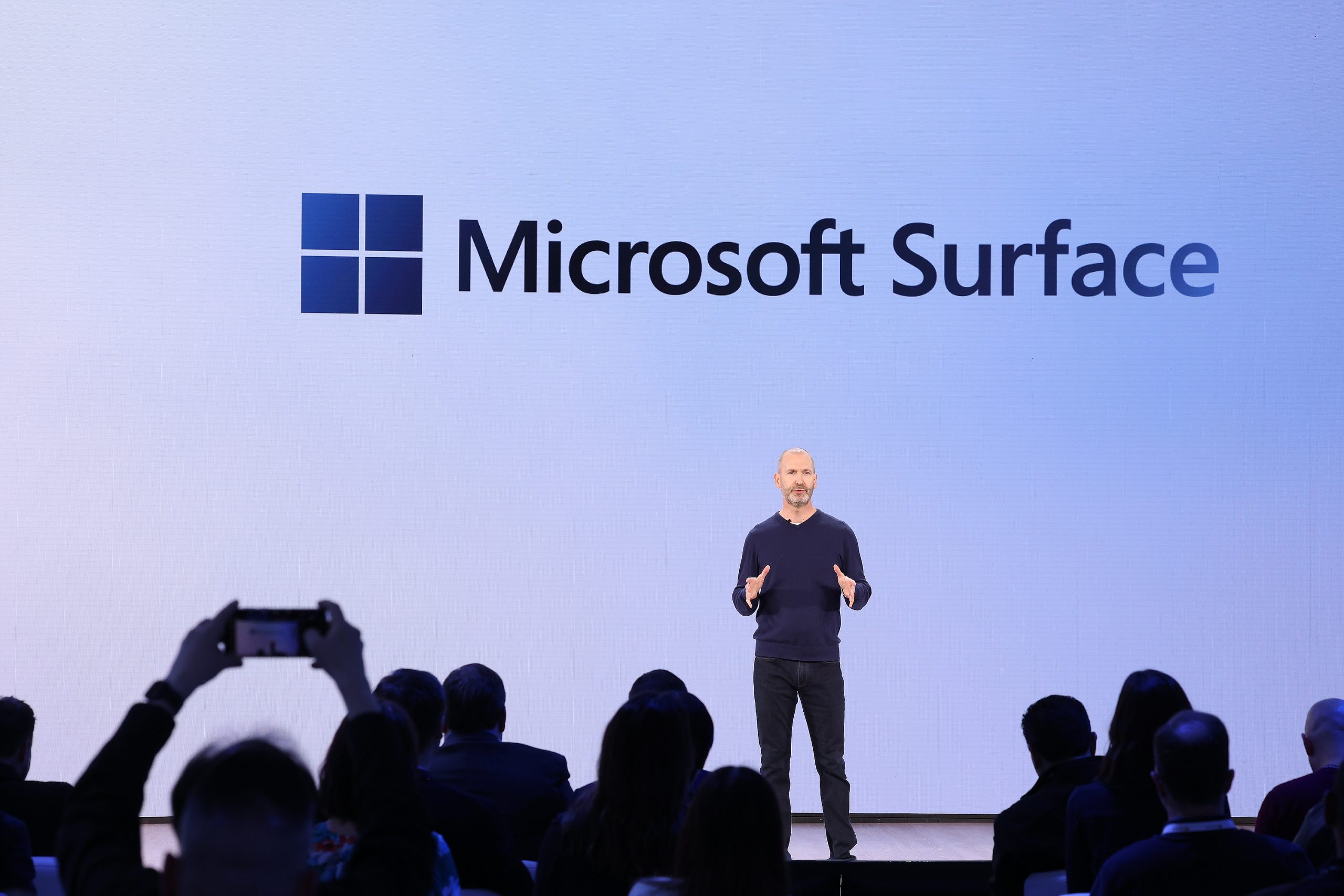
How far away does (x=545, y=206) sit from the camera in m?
6.18

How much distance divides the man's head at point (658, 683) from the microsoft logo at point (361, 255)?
2.87 meters

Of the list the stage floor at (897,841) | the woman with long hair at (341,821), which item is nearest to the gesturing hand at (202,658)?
the woman with long hair at (341,821)

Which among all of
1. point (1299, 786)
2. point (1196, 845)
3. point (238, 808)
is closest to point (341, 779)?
point (238, 808)

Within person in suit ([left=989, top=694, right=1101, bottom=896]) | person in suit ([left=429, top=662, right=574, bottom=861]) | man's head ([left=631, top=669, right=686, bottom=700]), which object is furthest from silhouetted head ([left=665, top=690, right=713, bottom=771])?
person in suit ([left=989, top=694, right=1101, bottom=896])

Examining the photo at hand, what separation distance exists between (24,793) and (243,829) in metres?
2.38

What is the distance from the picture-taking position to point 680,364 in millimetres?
6211

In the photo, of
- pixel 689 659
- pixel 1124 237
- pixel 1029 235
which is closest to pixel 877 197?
pixel 1029 235

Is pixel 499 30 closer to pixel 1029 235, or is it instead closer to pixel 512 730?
pixel 1029 235

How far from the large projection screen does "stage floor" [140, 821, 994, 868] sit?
0.15 m

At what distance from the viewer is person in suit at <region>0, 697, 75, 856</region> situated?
3.23 meters

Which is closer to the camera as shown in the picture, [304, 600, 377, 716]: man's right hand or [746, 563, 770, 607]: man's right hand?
[304, 600, 377, 716]: man's right hand

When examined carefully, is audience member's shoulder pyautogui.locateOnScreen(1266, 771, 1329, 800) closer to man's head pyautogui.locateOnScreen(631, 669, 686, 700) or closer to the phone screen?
man's head pyautogui.locateOnScreen(631, 669, 686, 700)

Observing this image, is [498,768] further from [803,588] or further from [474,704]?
[803,588]

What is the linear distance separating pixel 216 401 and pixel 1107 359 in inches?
157
